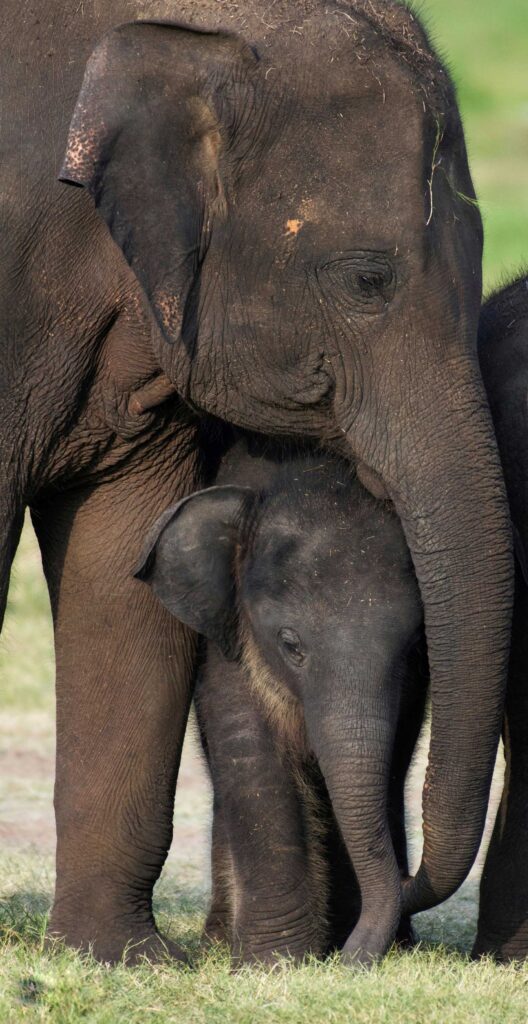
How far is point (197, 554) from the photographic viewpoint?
17.7 ft

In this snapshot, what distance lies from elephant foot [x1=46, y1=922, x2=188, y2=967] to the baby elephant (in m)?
0.21

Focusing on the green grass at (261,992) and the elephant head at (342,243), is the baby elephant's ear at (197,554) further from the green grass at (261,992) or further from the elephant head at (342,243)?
the green grass at (261,992)

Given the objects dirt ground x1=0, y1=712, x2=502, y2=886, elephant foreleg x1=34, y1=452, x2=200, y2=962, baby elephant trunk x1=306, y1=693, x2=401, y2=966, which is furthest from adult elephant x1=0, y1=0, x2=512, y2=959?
dirt ground x1=0, y1=712, x2=502, y2=886

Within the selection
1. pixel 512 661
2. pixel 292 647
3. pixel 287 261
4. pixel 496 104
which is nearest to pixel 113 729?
pixel 292 647

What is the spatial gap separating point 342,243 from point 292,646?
1218 millimetres

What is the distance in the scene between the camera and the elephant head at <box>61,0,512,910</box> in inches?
180

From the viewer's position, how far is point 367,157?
4.57m

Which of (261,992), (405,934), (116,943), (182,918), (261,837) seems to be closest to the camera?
(261,992)

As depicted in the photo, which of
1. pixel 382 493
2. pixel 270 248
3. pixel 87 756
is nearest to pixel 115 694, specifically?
pixel 87 756

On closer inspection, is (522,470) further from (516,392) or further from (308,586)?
(308,586)

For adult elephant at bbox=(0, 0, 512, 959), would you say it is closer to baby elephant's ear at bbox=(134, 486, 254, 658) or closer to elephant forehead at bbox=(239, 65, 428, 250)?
elephant forehead at bbox=(239, 65, 428, 250)

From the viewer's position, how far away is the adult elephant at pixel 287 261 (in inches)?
180

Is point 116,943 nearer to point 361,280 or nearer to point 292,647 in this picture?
point 292,647

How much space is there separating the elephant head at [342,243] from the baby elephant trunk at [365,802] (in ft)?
0.77
